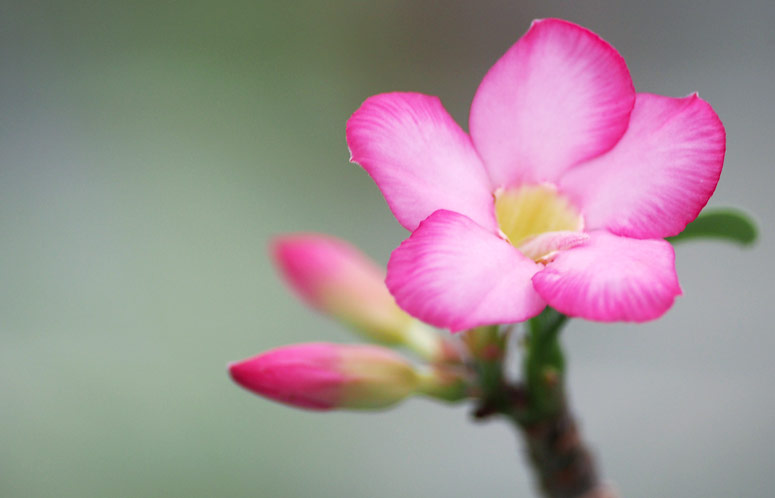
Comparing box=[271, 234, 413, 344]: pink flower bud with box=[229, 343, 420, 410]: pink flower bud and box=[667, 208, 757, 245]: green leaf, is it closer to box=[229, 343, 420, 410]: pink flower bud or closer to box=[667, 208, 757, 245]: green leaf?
box=[229, 343, 420, 410]: pink flower bud

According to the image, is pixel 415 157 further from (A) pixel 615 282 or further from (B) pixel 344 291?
(B) pixel 344 291

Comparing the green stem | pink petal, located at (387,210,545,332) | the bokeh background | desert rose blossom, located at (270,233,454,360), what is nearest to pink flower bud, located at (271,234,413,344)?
desert rose blossom, located at (270,233,454,360)

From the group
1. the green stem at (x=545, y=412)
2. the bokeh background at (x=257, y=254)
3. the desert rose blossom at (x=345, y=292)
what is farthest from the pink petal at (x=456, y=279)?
the bokeh background at (x=257, y=254)

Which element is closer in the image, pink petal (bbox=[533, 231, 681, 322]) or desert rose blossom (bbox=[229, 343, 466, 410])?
pink petal (bbox=[533, 231, 681, 322])

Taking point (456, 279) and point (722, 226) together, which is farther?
point (722, 226)

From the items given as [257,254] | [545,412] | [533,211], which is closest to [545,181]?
[533,211]

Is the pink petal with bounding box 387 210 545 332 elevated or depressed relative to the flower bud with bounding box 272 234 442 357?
elevated

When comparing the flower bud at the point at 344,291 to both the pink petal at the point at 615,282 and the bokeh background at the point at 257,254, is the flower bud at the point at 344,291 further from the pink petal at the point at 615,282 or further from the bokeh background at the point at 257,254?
the bokeh background at the point at 257,254

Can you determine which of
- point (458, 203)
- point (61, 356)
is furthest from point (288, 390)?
point (61, 356)
